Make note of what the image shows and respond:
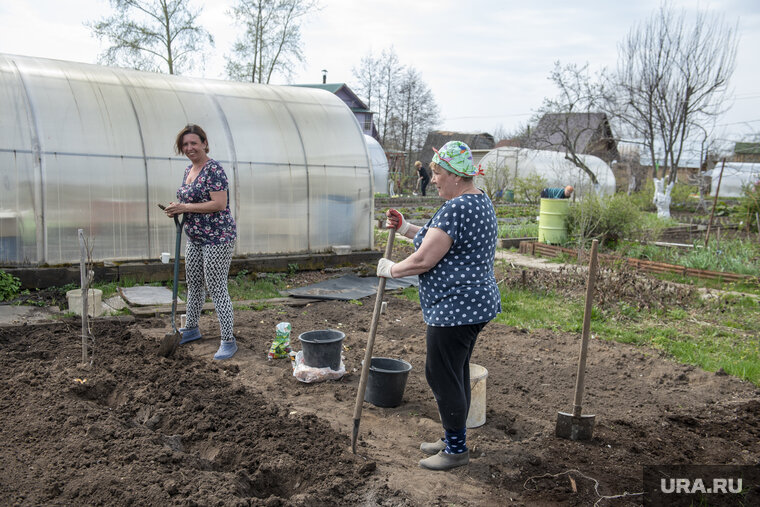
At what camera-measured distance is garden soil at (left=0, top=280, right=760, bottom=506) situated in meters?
2.74

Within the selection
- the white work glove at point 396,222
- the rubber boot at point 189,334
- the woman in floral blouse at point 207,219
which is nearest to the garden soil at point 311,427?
the rubber boot at point 189,334

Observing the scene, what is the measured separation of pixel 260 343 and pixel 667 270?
21.7 feet

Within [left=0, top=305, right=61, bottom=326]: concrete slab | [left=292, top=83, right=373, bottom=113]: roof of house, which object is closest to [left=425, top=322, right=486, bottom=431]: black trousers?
[left=0, top=305, right=61, bottom=326]: concrete slab

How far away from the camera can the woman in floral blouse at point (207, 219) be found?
464cm

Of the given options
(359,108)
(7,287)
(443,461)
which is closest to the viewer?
(443,461)

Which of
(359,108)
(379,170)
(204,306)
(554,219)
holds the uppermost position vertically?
(359,108)

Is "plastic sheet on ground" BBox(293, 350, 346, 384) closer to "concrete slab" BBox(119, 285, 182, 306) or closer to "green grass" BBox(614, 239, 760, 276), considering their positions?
"concrete slab" BBox(119, 285, 182, 306)

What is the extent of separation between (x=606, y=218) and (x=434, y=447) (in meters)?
8.64

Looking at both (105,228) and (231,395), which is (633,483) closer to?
(231,395)

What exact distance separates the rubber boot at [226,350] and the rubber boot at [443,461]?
2251 millimetres

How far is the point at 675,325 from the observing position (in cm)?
626

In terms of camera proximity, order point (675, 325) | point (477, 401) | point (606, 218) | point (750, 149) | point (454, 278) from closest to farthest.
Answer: point (454, 278), point (477, 401), point (675, 325), point (606, 218), point (750, 149)

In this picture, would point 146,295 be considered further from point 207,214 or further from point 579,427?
point 579,427

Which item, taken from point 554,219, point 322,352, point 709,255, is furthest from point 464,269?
point 554,219
